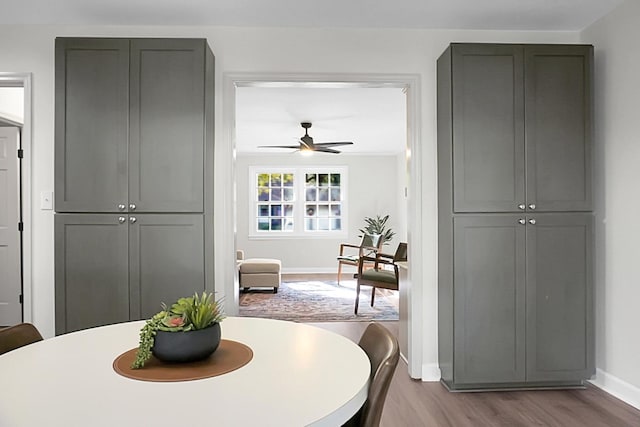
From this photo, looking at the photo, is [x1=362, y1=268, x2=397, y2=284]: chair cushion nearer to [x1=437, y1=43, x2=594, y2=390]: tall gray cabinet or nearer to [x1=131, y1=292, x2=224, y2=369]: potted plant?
[x1=437, y1=43, x2=594, y2=390]: tall gray cabinet

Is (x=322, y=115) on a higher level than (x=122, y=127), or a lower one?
higher

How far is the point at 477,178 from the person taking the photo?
2.90 meters

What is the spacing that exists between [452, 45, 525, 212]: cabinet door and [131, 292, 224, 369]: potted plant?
79.3 inches

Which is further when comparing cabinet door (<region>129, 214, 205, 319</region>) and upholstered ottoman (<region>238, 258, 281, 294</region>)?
upholstered ottoman (<region>238, 258, 281, 294</region>)

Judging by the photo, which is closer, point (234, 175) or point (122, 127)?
point (122, 127)

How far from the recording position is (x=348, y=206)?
8969 mm

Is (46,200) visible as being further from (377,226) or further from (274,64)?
(377,226)

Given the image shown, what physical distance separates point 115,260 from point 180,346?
1.70 m

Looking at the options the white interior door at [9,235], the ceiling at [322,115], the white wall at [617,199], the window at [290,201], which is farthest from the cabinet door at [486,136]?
the window at [290,201]

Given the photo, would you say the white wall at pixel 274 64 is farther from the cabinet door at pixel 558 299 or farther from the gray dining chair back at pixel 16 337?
the gray dining chair back at pixel 16 337

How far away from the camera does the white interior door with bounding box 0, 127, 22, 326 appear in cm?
448

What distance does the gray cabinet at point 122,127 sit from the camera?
8.87 feet

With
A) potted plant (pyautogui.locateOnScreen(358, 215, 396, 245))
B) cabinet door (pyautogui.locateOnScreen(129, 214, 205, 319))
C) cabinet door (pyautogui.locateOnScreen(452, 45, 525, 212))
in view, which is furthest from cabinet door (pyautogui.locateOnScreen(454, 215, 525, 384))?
potted plant (pyautogui.locateOnScreen(358, 215, 396, 245))

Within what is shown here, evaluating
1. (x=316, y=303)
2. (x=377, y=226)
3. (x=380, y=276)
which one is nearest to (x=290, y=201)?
(x=377, y=226)
